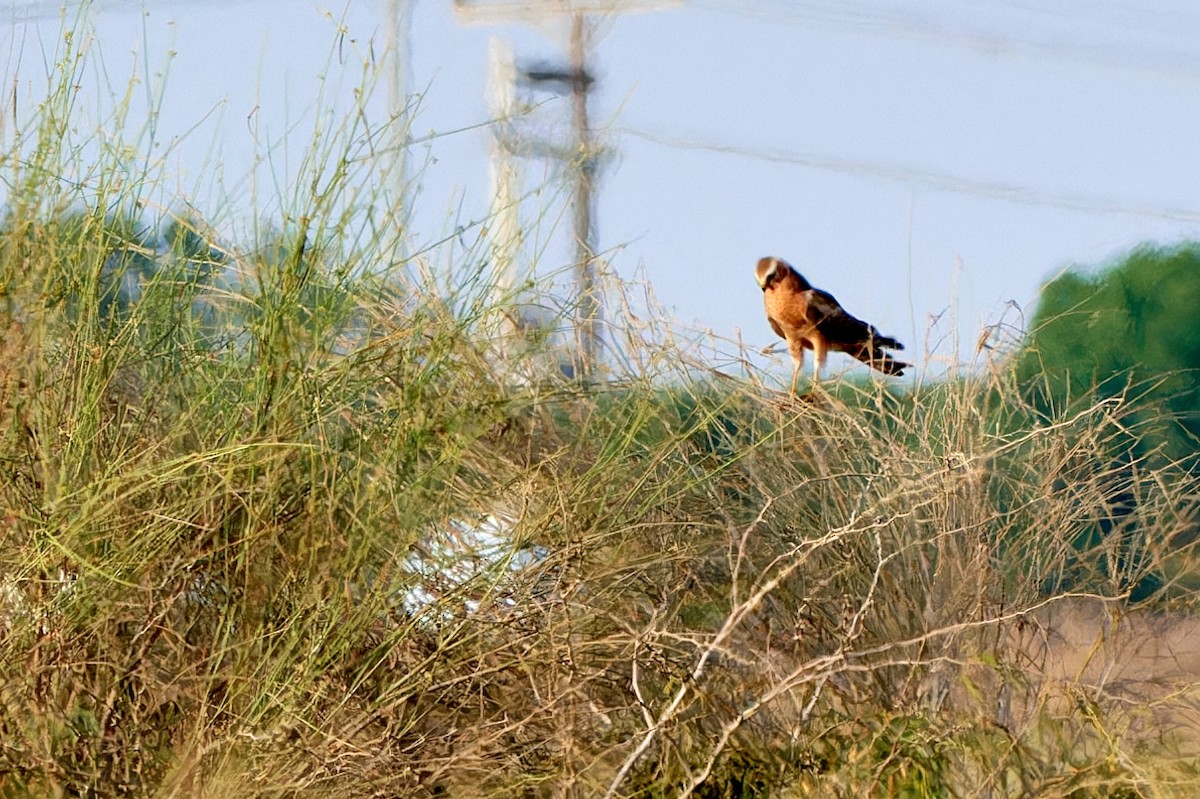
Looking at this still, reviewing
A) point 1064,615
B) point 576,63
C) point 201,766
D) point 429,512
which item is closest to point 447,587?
point 429,512

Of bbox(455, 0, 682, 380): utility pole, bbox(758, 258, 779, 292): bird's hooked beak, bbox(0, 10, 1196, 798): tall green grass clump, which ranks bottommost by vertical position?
bbox(0, 10, 1196, 798): tall green grass clump

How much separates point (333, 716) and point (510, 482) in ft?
3.38

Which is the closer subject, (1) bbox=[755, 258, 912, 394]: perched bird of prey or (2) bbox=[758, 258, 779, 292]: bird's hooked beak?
(1) bbox=[755, 258, 912, 394]: perched bird of prey

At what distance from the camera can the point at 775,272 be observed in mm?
7152

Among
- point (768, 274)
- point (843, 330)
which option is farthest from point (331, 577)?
point (768, 274)

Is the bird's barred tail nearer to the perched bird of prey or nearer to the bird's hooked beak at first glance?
the perched bird of prey

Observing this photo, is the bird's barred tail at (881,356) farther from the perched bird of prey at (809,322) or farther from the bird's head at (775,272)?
the bird's head at (775,272)

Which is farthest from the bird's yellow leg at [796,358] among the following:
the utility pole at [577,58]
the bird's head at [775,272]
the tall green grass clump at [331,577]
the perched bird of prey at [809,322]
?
the utility pole at [577,58]

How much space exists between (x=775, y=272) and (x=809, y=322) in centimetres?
37

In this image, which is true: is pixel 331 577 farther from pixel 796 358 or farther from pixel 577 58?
pixel 577 58

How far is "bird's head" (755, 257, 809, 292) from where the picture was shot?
7.14 m

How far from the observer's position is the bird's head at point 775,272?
23.4 feet

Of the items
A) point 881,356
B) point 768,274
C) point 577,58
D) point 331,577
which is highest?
point 577,58

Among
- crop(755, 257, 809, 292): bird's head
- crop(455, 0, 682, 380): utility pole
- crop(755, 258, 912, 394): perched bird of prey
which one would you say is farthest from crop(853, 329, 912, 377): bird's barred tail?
crop(455, 0, 682, 380): utility pole
